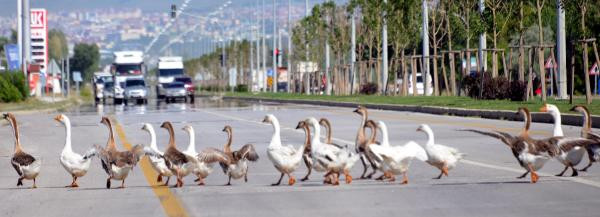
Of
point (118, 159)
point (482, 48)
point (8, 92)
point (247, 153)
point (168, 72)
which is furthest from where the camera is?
point (168, 72)

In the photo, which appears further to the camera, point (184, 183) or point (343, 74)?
point (343, 74)

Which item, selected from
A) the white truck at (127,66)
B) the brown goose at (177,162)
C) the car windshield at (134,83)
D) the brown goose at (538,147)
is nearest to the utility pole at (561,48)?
the brown goose at (538,147)

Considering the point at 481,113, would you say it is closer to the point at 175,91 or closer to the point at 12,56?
the point at 12,56

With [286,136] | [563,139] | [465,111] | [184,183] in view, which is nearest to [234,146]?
[286,136]

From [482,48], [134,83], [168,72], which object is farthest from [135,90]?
[482,48]

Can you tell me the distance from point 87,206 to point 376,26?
193 feet

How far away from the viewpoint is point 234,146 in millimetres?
24250

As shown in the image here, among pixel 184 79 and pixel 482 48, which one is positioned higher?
pixel 482 48

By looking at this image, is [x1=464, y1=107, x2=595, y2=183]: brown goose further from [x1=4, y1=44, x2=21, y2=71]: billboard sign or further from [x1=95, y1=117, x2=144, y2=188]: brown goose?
[x1=4, y1=44, x2=21, y2=71]: billboard sign

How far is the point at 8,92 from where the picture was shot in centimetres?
6738

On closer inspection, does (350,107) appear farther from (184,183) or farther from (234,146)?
(184,183)

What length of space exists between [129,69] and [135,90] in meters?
11.7

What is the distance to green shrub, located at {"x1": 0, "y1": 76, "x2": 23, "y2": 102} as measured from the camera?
6712cm

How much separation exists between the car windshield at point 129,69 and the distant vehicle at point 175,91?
5.29m
